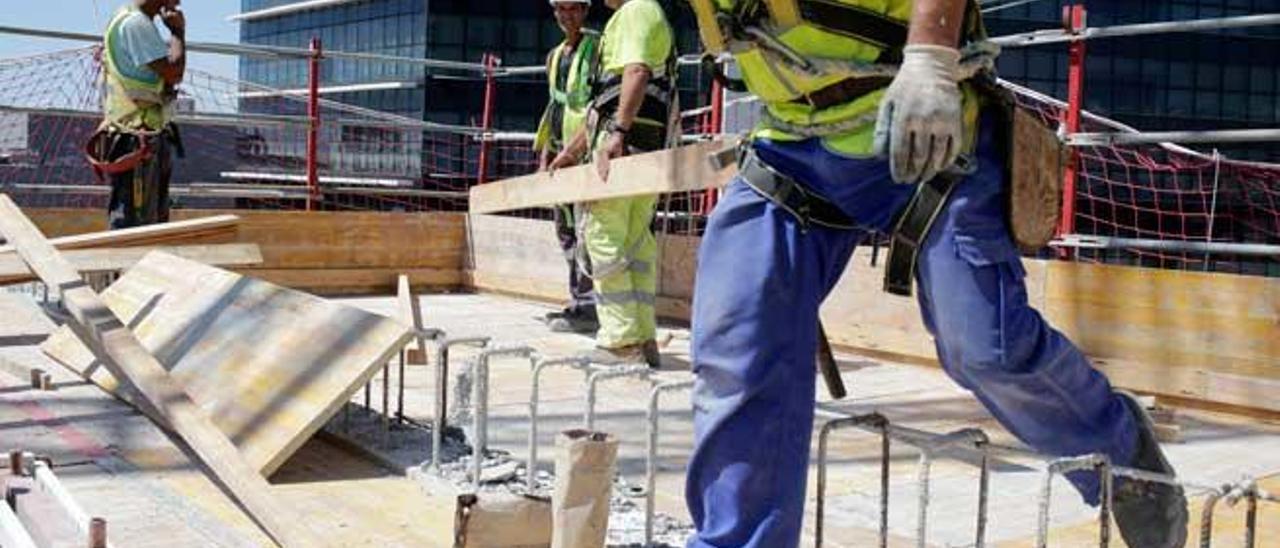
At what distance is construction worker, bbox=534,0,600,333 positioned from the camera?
699 cm

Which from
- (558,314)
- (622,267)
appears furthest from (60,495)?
(558,314)

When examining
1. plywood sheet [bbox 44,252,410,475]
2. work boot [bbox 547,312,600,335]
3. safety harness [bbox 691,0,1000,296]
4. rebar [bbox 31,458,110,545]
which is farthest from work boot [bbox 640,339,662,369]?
safety harness [bbox 691,0,1000,296]

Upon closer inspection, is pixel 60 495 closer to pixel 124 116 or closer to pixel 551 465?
pixel 551 465

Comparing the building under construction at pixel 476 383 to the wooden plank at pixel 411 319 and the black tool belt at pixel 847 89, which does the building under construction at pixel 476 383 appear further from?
the black tool belt at pixel 847 89

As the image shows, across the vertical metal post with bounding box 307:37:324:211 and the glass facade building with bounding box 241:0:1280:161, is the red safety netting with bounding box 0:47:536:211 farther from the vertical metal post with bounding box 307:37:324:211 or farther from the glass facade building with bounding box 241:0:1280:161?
the glass facade building with bounding box 241:0:1280:161

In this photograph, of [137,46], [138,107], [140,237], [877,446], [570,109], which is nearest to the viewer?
[877,446]

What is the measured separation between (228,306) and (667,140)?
214cm

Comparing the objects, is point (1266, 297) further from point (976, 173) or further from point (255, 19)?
point (255, 19)

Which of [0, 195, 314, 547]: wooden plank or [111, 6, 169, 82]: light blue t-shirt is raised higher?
[111, 6, 169, 82]: light blue t-shirt

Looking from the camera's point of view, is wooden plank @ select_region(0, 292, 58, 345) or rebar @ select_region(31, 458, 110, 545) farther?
wooden plank @ select_region(0, 292, 58, 345)

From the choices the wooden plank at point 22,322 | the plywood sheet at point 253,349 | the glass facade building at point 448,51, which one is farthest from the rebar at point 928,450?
the glass facade building at point 448,51

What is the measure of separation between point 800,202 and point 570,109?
433 cm

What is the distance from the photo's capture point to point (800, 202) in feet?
9.55

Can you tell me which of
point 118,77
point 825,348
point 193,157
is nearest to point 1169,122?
point 193,157
